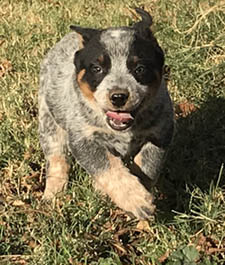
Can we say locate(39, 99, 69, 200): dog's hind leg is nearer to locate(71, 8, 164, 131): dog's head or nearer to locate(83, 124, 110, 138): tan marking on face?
locate(83, 124, 110, 138): tan marking on face

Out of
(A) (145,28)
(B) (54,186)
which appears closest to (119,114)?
(A) (145,28)

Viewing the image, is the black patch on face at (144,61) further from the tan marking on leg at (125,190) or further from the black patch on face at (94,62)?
the tan marking on leg at (125,190)

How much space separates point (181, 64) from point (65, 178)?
189 cm

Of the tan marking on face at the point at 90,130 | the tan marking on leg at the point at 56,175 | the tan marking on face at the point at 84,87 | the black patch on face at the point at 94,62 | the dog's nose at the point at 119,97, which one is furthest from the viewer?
the tan marking on leg at the point at 56,175

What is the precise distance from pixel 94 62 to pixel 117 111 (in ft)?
1.21

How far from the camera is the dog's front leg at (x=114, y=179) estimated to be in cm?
401

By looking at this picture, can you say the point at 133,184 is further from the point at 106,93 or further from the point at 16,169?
the point at 16,169

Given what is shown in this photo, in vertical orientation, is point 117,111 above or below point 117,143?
above

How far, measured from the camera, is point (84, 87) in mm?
4359

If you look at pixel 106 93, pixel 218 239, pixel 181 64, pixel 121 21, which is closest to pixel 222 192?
pixel 218 239

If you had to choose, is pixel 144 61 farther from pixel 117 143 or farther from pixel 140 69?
pixel 117 143

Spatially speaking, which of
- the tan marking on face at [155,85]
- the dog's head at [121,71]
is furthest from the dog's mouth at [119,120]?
the tan marking on face at [155,85]

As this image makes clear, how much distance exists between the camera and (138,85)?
4113mm

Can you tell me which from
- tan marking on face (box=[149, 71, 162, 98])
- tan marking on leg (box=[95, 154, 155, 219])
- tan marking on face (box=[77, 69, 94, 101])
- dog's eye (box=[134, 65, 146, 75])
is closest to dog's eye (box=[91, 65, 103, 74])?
tan marking on face (box=[77, 69, 94, 101])
